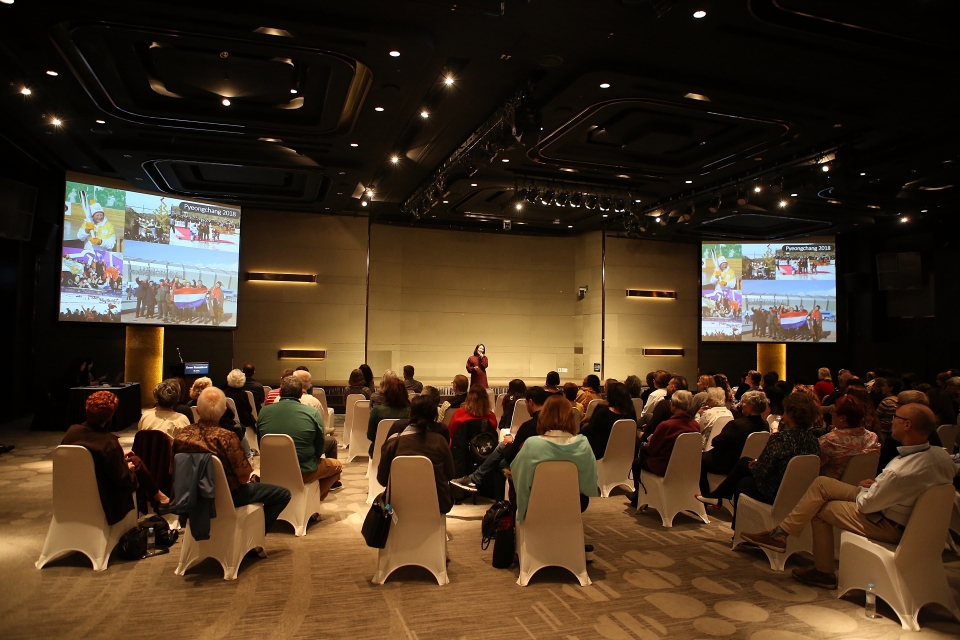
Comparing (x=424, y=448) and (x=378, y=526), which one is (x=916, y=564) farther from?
(x=378, y=526)

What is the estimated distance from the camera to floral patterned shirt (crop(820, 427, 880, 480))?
411 cm

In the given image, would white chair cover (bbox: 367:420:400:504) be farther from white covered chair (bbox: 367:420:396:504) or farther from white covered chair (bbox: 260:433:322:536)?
white covered chair (bbox: 260:433:322:536)

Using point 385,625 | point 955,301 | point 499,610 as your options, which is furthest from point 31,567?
point 955,301

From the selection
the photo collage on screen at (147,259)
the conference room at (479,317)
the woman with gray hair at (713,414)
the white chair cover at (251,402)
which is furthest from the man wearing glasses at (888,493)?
the photo collage on screen at (147,259)

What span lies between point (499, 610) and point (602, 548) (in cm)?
136

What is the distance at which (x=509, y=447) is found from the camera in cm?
470

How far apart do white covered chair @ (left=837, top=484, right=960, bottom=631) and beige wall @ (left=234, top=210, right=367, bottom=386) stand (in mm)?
11392

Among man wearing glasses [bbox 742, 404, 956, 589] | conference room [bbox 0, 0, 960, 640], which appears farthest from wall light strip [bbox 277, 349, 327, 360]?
man wearing glasses [bbox 742, 404, 956, 589]

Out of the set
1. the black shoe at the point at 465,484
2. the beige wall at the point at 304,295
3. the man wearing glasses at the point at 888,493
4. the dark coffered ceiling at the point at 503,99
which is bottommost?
the black shoe at the point at 465,484

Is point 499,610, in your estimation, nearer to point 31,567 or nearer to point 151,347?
point 31,567

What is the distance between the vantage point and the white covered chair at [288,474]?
446 cm

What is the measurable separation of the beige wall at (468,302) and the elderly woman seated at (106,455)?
33.5 feet

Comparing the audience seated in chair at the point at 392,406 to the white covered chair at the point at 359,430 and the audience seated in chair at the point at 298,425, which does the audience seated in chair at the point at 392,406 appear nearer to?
the audience seated in chair at the point at 298,425

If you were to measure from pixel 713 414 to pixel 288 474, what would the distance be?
4.01 meters
